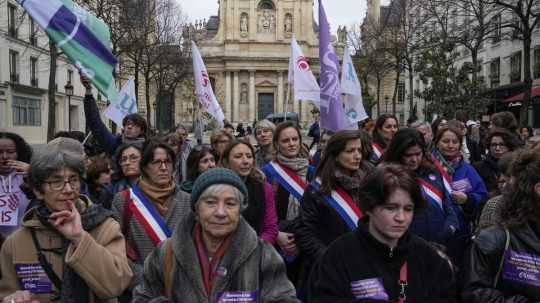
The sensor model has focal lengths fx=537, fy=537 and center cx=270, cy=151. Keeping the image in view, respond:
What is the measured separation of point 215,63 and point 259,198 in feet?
193

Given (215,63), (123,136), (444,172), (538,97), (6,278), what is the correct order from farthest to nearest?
(215,63) → (538,97) → (123,136) → (444,172) → (6,278)

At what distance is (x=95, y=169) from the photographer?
18.9ft

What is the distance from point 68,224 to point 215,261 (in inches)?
30.1

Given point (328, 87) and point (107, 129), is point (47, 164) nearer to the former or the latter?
point (107, 129)

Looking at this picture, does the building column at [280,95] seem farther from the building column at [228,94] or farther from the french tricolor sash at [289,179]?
the french tricolor sash at [289,179]

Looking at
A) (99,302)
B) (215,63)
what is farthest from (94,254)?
(215,63)

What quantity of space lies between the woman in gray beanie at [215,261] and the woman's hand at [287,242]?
67.5 inches

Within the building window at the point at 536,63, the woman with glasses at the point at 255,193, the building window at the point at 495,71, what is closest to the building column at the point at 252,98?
the building window at the point at 495,71

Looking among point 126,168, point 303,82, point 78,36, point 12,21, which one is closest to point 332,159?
point 126,168

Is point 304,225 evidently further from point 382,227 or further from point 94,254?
point 94,254

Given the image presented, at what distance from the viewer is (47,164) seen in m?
2.93

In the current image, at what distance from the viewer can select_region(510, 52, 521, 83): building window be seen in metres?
32.3

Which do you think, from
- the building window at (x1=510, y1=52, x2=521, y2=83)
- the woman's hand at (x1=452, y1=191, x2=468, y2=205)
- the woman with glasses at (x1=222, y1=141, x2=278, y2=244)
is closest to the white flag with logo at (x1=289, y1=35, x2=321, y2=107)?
the woman with glasses at (x1=222, y1=141, x2=278, y2=244)

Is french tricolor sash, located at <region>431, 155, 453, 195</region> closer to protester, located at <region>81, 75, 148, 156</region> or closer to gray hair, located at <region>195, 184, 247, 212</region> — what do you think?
gray hair, located at <region>195, 184, 247, 212</region>
